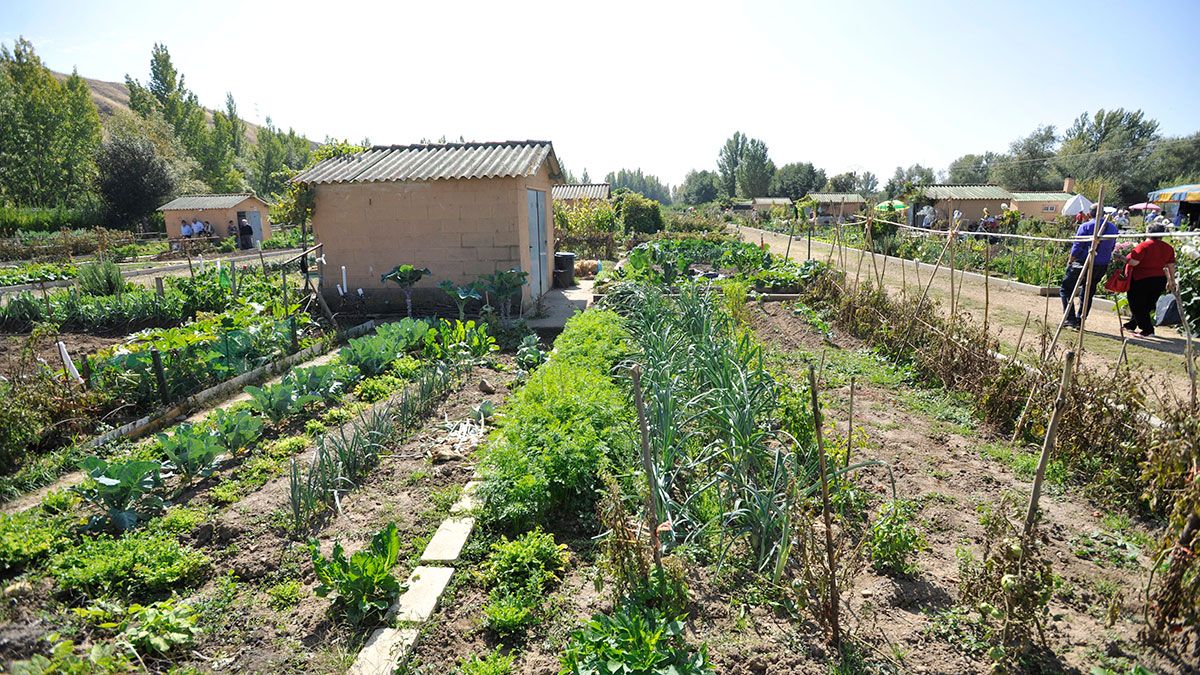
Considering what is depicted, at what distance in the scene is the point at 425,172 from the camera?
34.8 ft

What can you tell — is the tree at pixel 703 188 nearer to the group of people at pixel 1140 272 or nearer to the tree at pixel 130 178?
the tree at pixel 130 178

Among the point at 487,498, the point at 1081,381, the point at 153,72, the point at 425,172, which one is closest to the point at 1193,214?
the point at 1081,381

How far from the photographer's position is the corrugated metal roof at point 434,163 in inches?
410

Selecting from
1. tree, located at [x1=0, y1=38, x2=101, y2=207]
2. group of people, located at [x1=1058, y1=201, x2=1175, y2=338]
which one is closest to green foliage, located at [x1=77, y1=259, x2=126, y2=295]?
group of people, located at [x1=1058, y1=201, x2=1175, y2=338]

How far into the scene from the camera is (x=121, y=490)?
3623 mm

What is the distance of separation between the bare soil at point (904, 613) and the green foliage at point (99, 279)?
11354 millimetres

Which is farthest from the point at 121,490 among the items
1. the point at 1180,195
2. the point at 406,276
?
the point at 1180,195

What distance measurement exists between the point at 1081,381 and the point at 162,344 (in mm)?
8408

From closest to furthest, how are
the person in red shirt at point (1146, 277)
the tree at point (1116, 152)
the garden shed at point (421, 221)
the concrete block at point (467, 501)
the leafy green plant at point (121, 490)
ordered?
the leafy green plant at point (121, 490), the concrete block at point (467, 501), the person in red shirt at point (1146, 277), the garden shed at point (421, 221), the tree at point (1116, 152)

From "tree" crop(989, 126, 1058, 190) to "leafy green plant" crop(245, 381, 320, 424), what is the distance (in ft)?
223

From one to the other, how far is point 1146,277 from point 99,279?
1656 cm

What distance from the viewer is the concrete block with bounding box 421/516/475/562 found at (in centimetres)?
337

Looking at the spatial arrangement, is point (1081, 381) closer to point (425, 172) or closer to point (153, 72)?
point (425, 172)

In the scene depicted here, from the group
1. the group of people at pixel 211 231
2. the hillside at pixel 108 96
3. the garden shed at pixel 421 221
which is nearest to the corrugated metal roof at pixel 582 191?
the group of people at pixel 211 231
